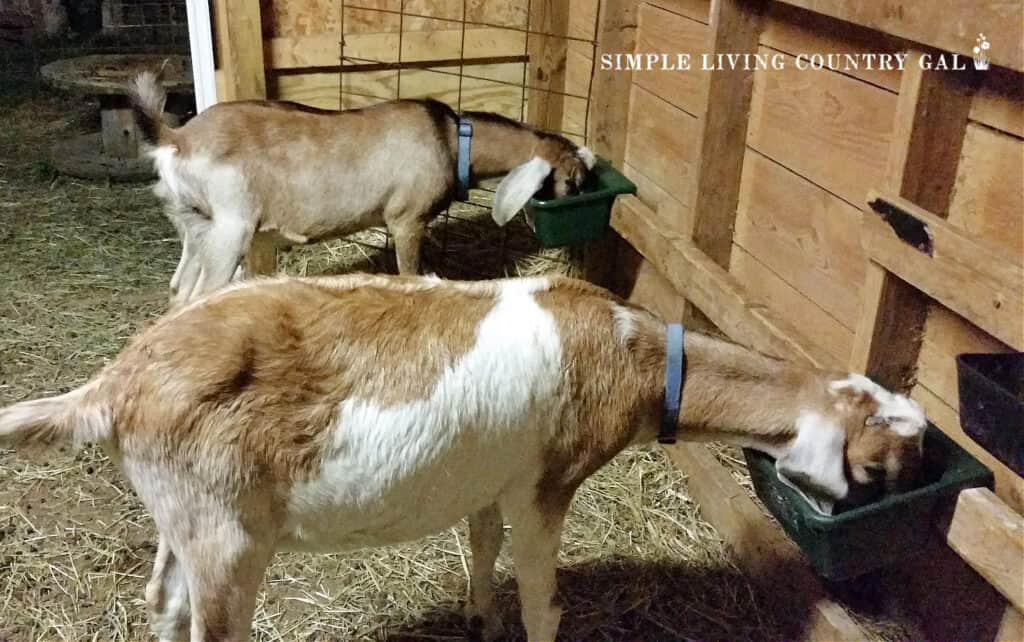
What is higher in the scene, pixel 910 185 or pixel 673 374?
pixel 910 185

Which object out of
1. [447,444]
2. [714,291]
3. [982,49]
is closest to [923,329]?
[982,49]

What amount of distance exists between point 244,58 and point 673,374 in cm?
310

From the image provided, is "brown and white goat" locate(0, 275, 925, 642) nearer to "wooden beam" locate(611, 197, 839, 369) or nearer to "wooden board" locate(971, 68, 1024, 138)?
"wooden beam" locate(611, 197, 839, 369)

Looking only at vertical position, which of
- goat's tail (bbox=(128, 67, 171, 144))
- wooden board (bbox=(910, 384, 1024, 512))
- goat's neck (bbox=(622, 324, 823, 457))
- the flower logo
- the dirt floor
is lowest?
the dirt floor

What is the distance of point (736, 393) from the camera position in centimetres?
235

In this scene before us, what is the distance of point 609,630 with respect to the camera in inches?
113

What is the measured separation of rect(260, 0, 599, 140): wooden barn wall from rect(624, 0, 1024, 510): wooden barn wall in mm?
903

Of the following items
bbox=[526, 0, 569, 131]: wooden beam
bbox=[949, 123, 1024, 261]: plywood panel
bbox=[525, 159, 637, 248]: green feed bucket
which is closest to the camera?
bbox=[949, 123, 1024, 261]: plywood panel

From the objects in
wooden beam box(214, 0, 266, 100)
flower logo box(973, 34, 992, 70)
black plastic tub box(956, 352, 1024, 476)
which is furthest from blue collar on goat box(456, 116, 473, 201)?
black plastic tub box(956, 352, 1024, 476)

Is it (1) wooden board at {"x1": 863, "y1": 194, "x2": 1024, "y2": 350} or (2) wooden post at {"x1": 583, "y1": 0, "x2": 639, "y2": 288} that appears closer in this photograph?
(1) wooden board at {"x1": 863, "y1": 194, "x2": 1024, "y2": 350}

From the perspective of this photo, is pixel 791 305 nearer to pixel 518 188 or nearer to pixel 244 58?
pixel 518 188

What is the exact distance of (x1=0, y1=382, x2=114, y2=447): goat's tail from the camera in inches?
75.4

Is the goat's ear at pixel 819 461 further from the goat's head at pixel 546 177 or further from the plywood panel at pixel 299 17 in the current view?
the plywood panel at pixel 299 17

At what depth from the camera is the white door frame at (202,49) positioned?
14.8 feet
